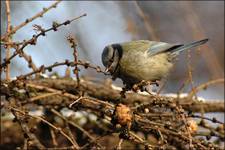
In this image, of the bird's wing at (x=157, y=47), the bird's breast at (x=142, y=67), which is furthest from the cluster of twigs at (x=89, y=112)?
the bird's wing at (x=157, y=47)

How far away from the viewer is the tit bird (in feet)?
10.5

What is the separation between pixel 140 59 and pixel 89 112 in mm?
434

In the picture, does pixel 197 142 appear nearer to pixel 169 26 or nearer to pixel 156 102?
pixel 156 102

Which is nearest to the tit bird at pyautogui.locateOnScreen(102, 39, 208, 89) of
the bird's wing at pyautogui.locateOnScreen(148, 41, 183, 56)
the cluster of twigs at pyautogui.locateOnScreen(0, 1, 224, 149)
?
the bird's wing at pyautogui.locateOnScreen(148, 41, 183, 56)

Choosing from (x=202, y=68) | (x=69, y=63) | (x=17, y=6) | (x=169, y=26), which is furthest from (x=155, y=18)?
(x=69, y=63)

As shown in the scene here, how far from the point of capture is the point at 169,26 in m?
6.50

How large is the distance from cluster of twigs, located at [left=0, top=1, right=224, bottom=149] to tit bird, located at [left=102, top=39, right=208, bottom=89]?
0.51ft

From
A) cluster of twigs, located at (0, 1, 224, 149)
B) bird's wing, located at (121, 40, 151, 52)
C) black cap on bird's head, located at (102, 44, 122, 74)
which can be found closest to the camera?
cluster of twigs, located at (0, 1, 224, 149)

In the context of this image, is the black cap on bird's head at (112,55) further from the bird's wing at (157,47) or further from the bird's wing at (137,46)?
the bird's wing at (157,47)

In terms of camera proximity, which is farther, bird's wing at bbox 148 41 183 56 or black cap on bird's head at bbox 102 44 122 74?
bird's wing at bbox 148 41 183 56

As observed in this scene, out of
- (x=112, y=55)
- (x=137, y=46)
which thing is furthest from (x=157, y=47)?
(x=112, y=55)

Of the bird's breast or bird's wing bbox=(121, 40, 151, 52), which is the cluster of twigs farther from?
bird's wing bbox=(121, 40, 151, 52)

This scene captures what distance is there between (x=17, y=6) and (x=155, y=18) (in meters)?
2.20

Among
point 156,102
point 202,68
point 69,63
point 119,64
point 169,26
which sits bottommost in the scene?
point 156,102
